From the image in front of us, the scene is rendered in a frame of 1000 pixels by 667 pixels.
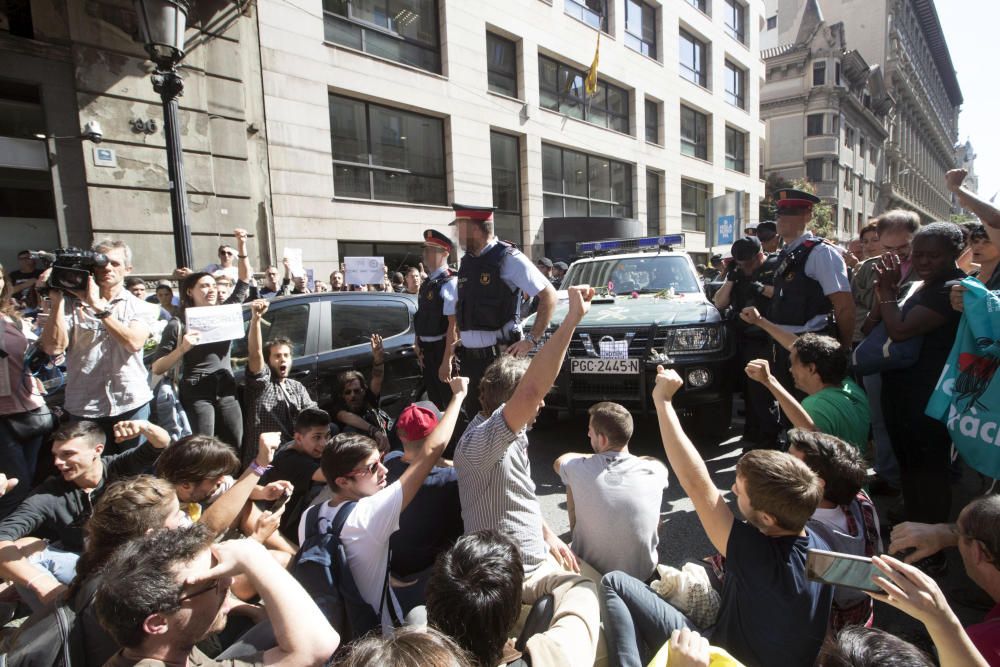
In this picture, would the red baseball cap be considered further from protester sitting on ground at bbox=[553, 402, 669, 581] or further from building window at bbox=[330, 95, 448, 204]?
building window at bbox=[330, 95, 448, 204]

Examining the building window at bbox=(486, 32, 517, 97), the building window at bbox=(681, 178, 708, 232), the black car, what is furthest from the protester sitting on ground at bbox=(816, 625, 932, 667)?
the building window at bbox=(681, 178, 708, 232)

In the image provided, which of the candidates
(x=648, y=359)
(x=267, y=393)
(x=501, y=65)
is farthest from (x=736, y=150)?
(x=267, y=393)

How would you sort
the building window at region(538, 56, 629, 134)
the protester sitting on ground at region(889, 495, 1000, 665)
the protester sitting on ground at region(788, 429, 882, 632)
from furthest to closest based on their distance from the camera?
the building window at region(538, 56, 629, 134) < the protester sitting on ground at region(788, 429, 882, 632) < the protester sitting on ground at region(889, 495, 1000, 665)

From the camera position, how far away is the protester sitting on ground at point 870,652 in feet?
3.49

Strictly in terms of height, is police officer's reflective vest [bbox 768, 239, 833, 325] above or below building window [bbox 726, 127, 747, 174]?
below

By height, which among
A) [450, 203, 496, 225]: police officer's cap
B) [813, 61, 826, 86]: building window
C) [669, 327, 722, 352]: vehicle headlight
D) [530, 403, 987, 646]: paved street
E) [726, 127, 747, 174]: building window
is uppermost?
[813, 61, 826, 86]: building window

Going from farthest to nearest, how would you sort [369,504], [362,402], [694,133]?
[694,133], [362,402], [369,504]

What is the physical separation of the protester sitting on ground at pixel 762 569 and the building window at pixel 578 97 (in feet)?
53.7

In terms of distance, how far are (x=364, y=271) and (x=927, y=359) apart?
810 cm

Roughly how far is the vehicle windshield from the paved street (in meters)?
1.54

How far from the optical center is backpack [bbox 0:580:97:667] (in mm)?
1549

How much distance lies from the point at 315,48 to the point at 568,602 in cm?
1193

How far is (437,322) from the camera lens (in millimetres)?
4207

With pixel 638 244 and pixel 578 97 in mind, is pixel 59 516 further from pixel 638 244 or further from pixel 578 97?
pixel 578 97
